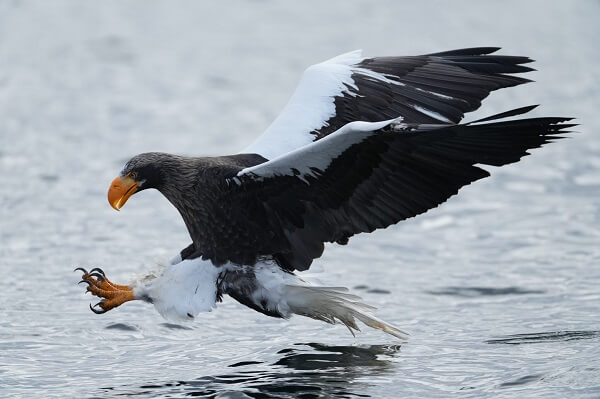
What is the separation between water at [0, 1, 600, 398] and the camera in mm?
6863

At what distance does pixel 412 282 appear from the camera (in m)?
8.89

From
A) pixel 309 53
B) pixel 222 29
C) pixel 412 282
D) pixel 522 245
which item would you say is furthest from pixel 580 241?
pixel 222 29

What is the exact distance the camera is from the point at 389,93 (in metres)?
7.70

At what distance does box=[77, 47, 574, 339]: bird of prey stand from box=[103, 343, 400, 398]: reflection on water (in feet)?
0.67

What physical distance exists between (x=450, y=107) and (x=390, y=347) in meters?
1.42

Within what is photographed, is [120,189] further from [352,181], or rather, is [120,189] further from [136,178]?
[352,181]

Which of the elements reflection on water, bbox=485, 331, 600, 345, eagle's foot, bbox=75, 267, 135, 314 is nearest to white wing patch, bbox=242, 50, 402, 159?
eagle's foot, bbox=75, 267, 135, 314

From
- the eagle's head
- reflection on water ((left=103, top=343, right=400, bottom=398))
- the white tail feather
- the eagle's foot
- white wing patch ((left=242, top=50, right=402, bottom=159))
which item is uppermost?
white wing patch ((left=242, top=50, right=402, bottom=159))

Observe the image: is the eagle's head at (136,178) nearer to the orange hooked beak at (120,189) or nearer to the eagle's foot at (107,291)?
the orange hooked beak at (120,189)

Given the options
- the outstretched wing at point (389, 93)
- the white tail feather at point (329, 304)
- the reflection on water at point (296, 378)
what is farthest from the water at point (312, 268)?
the outstretched wing at point (389, 93)

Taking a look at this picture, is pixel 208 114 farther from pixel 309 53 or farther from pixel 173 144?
pixel 309 53

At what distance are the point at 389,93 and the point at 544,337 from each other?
1.69 metres

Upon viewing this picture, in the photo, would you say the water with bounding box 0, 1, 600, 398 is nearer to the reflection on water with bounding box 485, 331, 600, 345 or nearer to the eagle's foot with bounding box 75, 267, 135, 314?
the reflection on water with bounding box 485, 331, 600, 345

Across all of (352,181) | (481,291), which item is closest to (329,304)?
(352,181)
